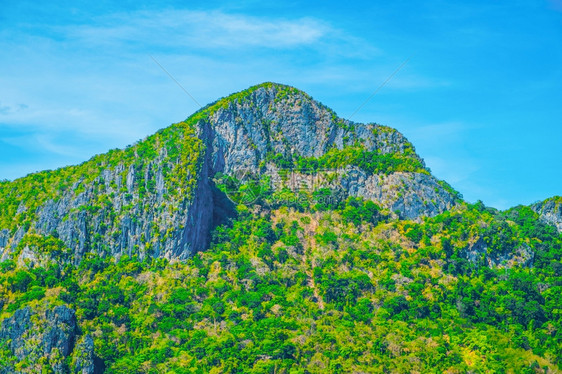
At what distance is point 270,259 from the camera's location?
135 metres

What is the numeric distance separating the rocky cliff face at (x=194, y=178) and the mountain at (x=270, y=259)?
32cm

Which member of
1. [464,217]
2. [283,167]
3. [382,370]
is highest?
[283,167]

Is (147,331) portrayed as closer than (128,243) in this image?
Yes

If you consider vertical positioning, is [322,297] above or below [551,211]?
below

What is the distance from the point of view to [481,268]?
5344 inches

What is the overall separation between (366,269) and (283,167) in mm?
32285

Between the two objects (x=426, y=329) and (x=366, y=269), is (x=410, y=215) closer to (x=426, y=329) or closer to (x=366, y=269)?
(x=366, y=269)

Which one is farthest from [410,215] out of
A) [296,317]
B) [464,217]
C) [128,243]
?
[128,243]

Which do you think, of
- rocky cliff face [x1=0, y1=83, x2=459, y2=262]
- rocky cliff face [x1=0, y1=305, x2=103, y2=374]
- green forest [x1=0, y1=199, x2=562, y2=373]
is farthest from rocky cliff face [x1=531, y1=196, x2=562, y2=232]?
rocky cliff face [x1=0, y1=305, x2=103, y2=374]

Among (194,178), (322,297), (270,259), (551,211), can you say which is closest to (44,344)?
(270,259)

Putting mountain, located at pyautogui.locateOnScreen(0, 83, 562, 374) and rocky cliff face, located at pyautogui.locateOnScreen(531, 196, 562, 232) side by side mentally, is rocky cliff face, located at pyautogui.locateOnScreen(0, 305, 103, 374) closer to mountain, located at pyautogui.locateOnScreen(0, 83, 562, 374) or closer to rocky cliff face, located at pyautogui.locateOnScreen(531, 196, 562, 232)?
mountain, located at pyautogui.locateOnScreen(0, 83, 562, 374)

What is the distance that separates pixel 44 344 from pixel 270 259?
37.3m

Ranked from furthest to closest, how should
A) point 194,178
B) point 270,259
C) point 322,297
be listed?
1. point 194,178
2. point 270,259
3. point 322,297

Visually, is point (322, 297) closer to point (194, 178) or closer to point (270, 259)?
point (270, 259)
